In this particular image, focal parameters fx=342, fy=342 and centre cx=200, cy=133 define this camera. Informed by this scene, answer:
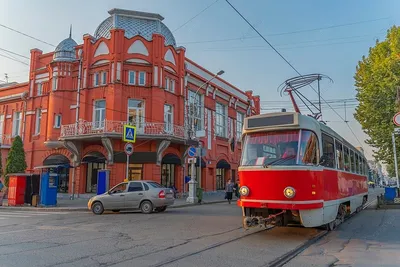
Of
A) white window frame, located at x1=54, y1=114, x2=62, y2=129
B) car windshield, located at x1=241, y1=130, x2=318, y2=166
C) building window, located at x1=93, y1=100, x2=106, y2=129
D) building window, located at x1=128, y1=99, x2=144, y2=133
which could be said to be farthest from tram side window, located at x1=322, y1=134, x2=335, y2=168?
white window frame, located at x1=54, y1=114, x2=62, y2=129

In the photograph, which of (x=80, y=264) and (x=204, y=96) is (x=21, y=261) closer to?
(x=80, y=264)

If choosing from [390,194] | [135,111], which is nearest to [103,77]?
[135,111]

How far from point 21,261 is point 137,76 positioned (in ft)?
70.2

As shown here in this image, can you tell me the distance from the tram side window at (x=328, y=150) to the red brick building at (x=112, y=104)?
14.7 m

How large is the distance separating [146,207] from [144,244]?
792cm

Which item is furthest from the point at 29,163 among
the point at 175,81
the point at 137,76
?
the point at 175,81

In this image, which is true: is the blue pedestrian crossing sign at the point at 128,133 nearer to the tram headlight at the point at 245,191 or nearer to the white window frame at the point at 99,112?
the white window frame at the point at 99,112

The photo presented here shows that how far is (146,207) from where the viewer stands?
16.1 meters

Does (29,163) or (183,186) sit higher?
(29,163)

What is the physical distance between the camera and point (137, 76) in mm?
26703

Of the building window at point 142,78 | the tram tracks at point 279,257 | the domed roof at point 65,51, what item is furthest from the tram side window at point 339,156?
the domed roof at point 65,51

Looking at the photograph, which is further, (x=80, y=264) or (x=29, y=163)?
(x=29, y=163)

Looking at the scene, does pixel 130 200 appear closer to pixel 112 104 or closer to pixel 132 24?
pixel 112 104

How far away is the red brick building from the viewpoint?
25.6 metres
